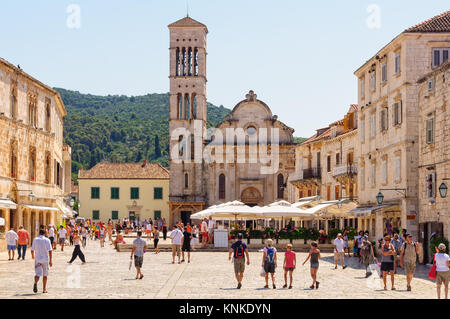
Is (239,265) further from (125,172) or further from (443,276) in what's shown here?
(125,172)

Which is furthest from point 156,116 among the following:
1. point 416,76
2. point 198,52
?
point 416,76

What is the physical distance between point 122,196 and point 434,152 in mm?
59819

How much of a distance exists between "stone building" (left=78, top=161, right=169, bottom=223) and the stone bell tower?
9022 mm

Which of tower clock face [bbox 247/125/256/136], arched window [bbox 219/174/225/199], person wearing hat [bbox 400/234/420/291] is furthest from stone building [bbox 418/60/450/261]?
arched window [bbox 219/174/225/199]

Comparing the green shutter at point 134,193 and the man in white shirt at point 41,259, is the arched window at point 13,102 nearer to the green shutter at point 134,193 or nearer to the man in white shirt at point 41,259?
the man in white shirt at point 41,259

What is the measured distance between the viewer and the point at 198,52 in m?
79.1

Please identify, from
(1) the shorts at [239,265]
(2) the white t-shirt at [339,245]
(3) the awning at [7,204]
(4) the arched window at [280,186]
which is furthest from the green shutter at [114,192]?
(1) the shorts at [239,265]

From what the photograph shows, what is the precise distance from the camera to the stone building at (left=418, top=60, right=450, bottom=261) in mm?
29344

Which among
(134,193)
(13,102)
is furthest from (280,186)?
(13,102)

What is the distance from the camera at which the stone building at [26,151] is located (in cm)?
3803

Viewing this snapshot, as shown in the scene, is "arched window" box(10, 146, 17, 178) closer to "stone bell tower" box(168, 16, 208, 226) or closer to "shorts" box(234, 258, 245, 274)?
"shorts" box(234, 258, 245, 274)

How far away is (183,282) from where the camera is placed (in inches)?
870

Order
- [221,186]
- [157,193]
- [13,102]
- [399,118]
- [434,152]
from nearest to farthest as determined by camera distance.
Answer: [434,152] → [399,118] → [13,102] → [221,186] → [157,193]
